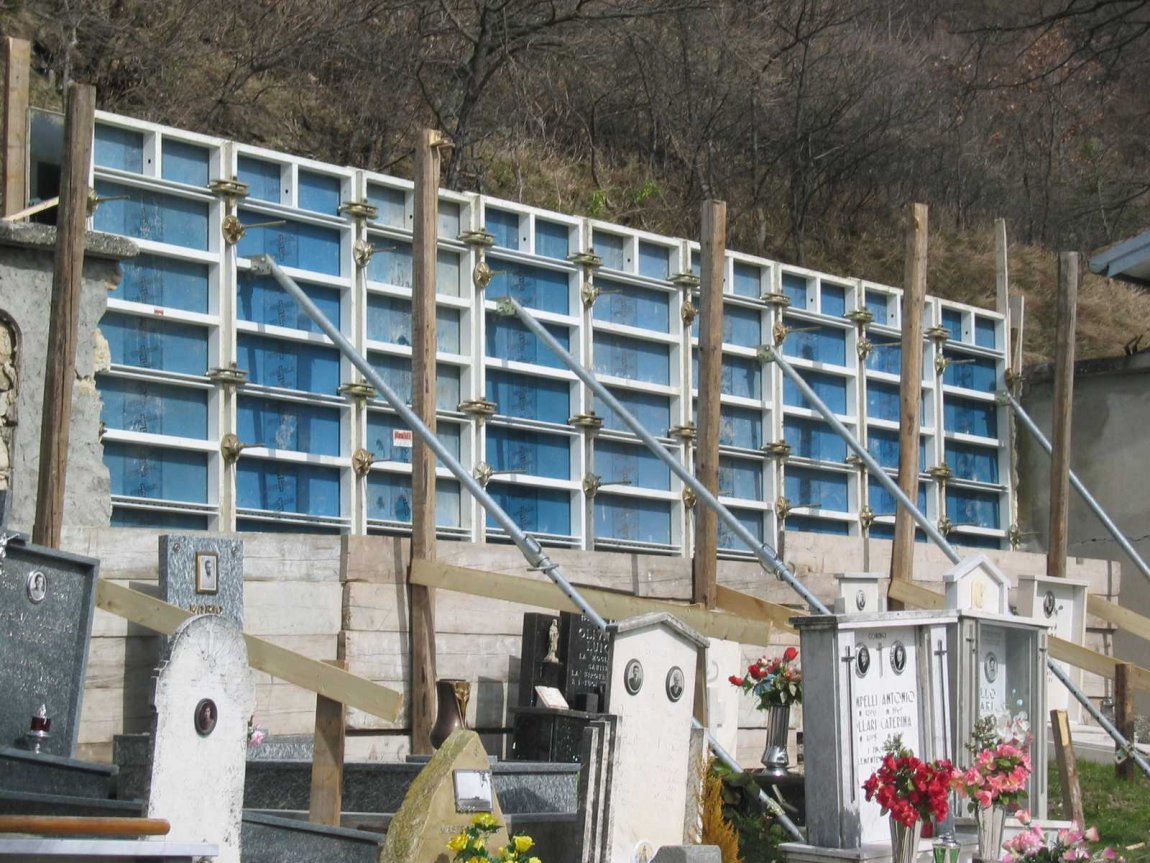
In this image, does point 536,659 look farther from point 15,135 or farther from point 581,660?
point 15,135

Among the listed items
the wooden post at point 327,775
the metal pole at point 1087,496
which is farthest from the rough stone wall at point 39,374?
the metal pole at point 1087,496

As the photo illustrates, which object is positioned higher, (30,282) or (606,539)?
(30,282)

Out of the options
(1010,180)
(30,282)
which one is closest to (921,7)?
(1010,180)

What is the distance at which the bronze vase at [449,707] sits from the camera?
10.8m

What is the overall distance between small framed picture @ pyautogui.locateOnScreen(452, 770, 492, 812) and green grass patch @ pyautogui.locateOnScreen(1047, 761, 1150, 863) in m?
4.07

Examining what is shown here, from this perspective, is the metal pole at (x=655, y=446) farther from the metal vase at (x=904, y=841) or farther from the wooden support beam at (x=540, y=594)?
the metal vase at (x=904, y=841)

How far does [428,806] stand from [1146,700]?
12.0m

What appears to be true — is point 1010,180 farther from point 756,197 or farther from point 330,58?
point 330,58

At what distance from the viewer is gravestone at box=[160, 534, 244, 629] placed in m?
9.61

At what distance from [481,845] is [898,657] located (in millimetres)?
3231

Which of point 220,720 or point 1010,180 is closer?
point 220,720

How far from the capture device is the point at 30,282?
1006 centimetres

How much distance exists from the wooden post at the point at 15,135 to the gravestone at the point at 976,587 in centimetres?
611

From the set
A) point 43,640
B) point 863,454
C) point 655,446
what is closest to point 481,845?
point 43,640
